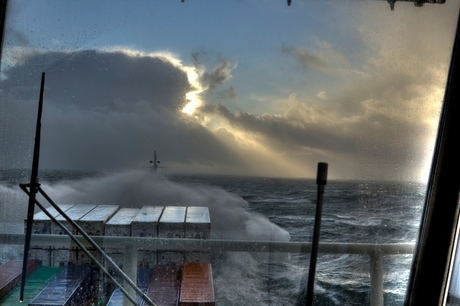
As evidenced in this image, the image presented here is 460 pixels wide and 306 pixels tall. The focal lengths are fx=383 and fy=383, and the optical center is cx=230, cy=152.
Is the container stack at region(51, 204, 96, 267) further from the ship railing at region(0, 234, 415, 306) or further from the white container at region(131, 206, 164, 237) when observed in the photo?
the white container at region(131, 206, 164, 237)

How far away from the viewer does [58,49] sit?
4.68 feet

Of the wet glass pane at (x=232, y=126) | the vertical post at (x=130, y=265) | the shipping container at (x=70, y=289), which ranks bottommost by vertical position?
the shipping container at (x=70, y=289)

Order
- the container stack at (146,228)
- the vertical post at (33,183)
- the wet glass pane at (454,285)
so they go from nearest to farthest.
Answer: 1. the vertical post at (33,183)
2. the container stack at (146,228)
3. the wet glass pane at (454,285)

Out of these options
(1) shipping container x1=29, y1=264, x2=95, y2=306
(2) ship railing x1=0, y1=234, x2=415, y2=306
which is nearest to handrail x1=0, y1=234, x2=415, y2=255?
(2) ship railing x1=0, y1=234, x2=415, y2=306

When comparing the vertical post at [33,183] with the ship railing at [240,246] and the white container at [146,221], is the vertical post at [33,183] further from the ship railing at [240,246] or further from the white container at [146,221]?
the white container at [146,221]

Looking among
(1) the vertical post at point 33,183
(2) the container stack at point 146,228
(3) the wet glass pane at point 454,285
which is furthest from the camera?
(3) the wet glass pane at point 454,285

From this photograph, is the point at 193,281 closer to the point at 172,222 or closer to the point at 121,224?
the point at 172,222

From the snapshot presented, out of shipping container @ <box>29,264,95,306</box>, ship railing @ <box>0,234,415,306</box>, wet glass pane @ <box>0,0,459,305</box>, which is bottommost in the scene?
shipping container @ <box>29,264,95,306</box>

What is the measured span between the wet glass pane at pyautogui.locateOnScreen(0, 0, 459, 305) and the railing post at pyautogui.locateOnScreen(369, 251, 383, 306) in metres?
0.02

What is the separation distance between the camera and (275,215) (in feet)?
5.17

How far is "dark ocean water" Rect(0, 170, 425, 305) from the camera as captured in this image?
1494mm

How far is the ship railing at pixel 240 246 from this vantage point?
1499 mm

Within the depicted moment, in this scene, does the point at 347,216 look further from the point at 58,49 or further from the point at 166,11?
the point at 58,49

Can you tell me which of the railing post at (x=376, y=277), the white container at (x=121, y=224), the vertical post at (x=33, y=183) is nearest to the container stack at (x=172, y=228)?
the white container at (x=121, y=224)
